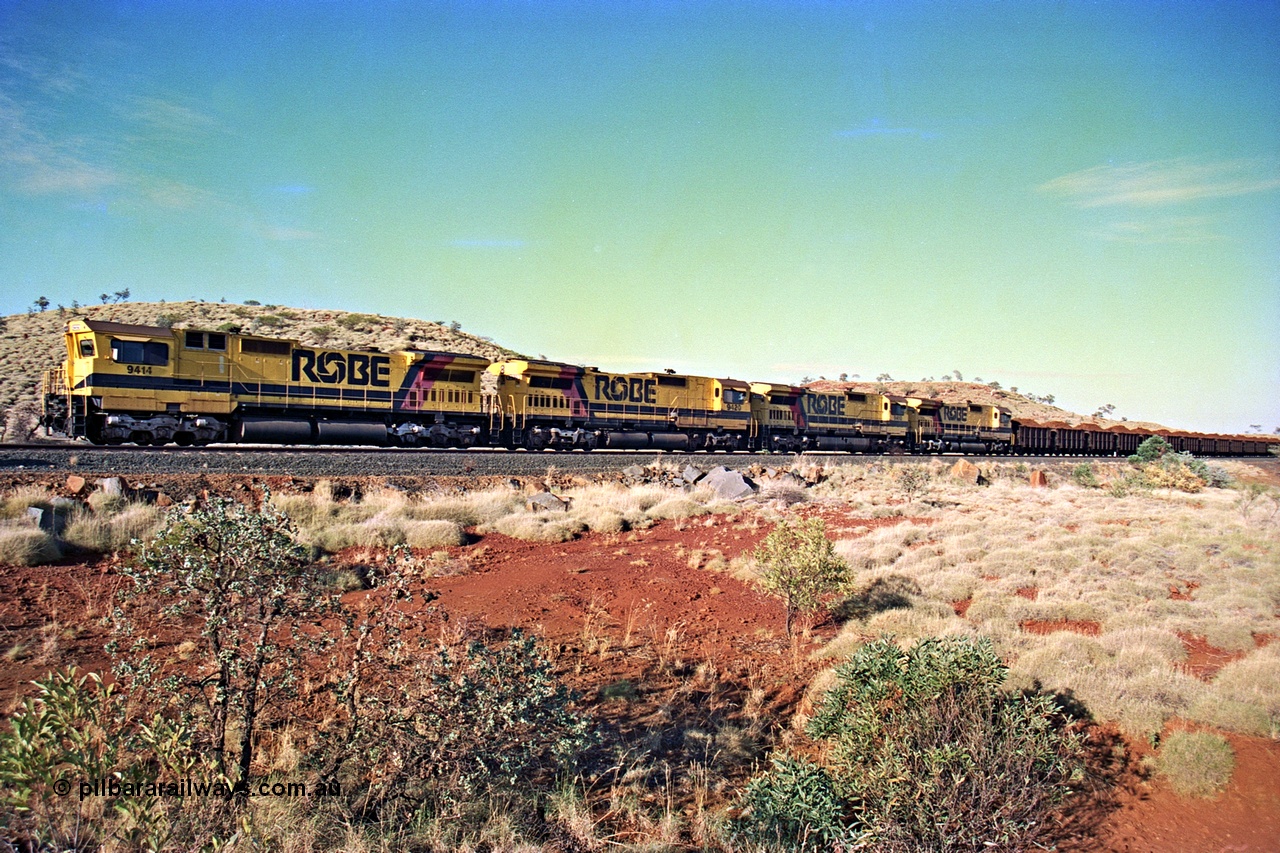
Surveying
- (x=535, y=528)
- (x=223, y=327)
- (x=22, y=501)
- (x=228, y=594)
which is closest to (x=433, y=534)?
(x=535, y=528)

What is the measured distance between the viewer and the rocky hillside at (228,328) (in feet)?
138

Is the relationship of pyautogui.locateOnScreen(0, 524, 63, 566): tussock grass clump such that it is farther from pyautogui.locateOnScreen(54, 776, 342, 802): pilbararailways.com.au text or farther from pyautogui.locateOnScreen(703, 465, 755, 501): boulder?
pyautogui.locateOnScreen(703, 465, 755, 501): boulder

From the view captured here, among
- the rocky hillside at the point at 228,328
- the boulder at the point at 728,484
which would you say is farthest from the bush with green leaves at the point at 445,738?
the rocky hillside at the point at 228,328

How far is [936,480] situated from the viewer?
29359 millimetres

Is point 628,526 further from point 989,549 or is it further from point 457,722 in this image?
point 457,722

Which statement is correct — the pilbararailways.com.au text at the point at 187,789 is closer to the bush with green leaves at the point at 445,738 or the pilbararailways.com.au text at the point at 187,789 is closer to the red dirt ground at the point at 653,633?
the bush with green leaves at the point at 445,738

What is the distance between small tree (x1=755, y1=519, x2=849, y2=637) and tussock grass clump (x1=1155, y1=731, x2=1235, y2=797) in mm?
4381

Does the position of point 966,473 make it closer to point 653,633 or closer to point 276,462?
point 653,633

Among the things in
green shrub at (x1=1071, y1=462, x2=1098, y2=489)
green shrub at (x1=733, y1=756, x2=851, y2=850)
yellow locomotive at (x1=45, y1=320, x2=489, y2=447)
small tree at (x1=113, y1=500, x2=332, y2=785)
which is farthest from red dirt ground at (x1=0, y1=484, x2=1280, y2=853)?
green shrub at (x1=1071, y1=462, x2=1098, y2=489)

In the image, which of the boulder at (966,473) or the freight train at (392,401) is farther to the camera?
the boulder at (966,473)

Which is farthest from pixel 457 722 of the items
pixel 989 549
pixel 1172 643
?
pixel 989 549

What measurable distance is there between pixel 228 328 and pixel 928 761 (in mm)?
52660

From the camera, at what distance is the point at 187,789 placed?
453cm

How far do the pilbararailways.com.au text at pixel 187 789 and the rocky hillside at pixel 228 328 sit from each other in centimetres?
4101
